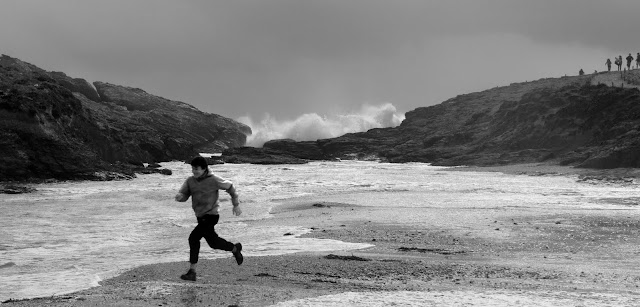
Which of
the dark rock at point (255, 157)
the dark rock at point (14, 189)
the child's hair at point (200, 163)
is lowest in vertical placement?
the dark rock at point (14, 189)

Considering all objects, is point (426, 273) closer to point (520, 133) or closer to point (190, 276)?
point (190, 276)

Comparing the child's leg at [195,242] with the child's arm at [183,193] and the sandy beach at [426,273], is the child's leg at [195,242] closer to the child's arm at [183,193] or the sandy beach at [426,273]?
the sandy beach at [426,273]

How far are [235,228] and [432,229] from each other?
5.77 m

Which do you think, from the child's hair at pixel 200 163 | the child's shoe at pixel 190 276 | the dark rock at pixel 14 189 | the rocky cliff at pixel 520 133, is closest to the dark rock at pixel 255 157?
the rocky cliff at pixel 520 133

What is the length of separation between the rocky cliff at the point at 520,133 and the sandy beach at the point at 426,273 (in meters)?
45.9

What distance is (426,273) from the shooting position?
9.92 meters

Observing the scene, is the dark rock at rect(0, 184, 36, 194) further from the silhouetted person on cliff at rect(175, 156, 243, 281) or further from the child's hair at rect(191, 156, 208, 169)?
the child's hair at rect(191, 156, 208, 169)

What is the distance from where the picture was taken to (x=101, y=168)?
49781mm

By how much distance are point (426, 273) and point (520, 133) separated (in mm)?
94219

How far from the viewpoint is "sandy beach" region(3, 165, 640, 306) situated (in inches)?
310

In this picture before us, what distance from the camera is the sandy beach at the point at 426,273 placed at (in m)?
7.87

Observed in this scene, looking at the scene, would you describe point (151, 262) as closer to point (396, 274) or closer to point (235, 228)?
point (396, 274)

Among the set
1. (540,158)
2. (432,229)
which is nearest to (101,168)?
(432,229)

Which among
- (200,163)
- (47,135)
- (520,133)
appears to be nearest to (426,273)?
(200,163)
